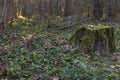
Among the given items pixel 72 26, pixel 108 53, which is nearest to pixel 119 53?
pixel 108 53

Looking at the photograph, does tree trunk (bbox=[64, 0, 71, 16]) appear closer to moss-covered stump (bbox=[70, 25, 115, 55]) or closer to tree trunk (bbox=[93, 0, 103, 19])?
tree trunk (bbox=[93, 0, 103, 19])

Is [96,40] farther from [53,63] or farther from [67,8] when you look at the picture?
[67,8]

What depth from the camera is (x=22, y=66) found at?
26.3 feet

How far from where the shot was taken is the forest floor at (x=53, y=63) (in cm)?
724

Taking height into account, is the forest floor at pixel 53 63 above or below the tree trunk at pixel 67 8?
below

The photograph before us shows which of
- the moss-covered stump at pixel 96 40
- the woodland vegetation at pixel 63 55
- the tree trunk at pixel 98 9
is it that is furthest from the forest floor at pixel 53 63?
the tree trunk at pixel 98 9

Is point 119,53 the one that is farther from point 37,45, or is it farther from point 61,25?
point 61,25

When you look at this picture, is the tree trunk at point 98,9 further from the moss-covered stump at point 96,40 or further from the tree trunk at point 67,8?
the moss-covered stump at point 96,40

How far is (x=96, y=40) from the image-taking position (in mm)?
9773

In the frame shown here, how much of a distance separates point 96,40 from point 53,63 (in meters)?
2.11

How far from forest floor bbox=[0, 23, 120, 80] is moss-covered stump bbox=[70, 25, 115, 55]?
0.92 ft

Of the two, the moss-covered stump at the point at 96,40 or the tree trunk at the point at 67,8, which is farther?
the tree trunk at the point at 67,8

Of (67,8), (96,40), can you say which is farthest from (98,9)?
(96,40)

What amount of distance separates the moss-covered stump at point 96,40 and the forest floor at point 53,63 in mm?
280
